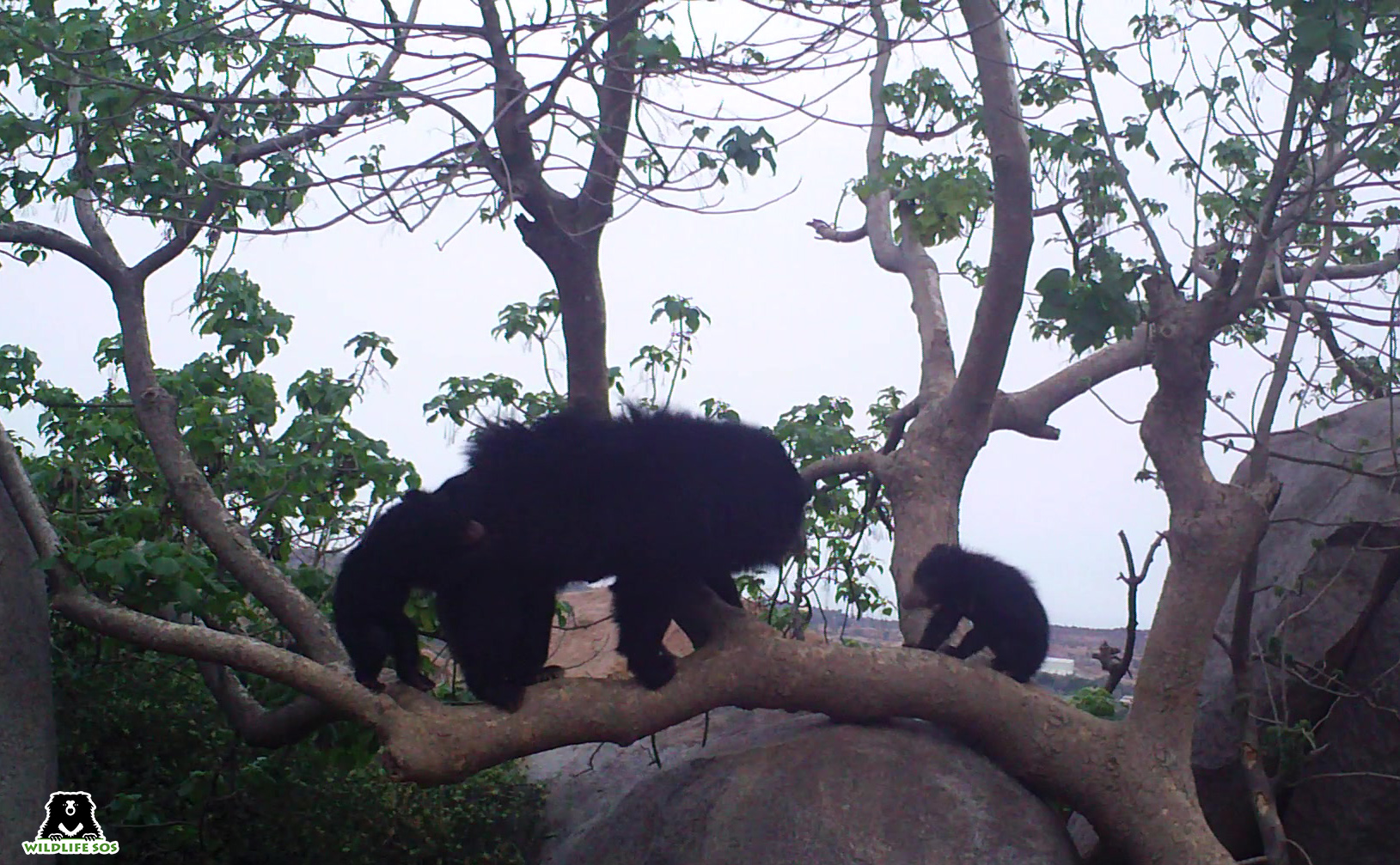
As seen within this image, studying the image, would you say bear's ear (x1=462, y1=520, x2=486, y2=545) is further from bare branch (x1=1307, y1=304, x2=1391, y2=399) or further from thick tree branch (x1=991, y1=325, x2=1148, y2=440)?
bare branch (x1=1307, y1=304, x2=1391, y2=399)

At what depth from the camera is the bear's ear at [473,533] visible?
12.9ft

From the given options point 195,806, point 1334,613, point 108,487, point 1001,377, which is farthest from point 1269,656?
point 108,487

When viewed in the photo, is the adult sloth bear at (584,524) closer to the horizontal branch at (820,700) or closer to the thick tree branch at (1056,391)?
the horizontal branch at (820,700)

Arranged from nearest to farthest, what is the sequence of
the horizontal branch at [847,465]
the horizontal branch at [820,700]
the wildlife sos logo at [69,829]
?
the horizontal branch at [820,700] → the wildlife sos logo at [69,829] → the horizontal branch at [847,465]

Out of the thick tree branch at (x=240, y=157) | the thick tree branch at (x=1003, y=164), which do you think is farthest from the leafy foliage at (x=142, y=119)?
the thick tree branch at (x=1003, y=164)

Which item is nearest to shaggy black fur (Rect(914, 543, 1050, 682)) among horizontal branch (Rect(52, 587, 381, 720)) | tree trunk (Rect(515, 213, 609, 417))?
tree trunk (Rect(515, 213, 609, 417))

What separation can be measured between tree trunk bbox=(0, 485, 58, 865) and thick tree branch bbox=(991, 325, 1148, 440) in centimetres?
406

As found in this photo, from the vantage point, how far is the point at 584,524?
4.02 metres

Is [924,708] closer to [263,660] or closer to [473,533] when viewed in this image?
[473,533]

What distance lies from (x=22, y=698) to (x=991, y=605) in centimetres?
341

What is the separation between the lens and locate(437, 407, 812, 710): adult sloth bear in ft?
13.0

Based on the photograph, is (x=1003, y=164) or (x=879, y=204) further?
Answer: (x=879, y=204)

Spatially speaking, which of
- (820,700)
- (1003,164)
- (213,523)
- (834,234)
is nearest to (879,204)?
(834,234)

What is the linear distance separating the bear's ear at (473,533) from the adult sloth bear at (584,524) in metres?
0.01
